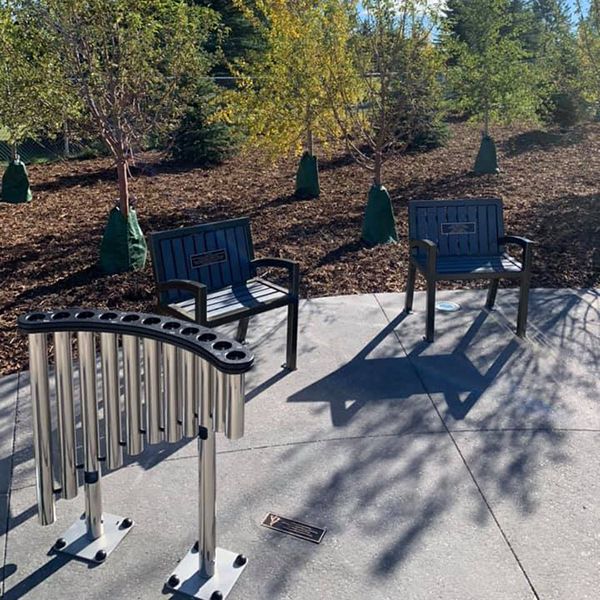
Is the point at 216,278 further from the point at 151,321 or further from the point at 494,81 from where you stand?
the point at 494,81

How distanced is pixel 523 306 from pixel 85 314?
379cm

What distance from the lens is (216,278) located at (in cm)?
509

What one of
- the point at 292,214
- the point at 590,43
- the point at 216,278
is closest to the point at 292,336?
the point at 216,278

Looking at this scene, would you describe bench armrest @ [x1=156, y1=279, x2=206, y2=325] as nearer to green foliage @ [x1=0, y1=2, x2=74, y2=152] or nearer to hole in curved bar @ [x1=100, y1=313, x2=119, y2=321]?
hole in curved bar @ [x1=100, y1=313, x2=119, y2=321]

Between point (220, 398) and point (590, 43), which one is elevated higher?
point (590, 43)

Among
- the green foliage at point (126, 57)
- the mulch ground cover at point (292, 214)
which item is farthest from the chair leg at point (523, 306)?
the green foliage at point (126, 57)

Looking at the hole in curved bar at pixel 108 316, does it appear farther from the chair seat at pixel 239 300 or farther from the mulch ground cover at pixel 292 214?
the mulch ground cover at pixel 292 214

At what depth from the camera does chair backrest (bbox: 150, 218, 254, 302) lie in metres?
4.78

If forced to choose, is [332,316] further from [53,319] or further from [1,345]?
[53,319]

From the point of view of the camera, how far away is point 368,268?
7391 mm

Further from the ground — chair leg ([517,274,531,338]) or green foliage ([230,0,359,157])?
green foliage ([230,0,359,157])

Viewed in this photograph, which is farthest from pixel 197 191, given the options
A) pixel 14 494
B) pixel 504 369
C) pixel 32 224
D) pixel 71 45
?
pixel 14 494

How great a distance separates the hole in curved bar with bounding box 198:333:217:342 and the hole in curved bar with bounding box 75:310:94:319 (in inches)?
20.2

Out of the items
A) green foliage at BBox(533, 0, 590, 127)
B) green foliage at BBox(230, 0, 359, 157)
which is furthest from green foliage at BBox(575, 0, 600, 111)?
green foliage at BBox(230, 0, 359, 157)
